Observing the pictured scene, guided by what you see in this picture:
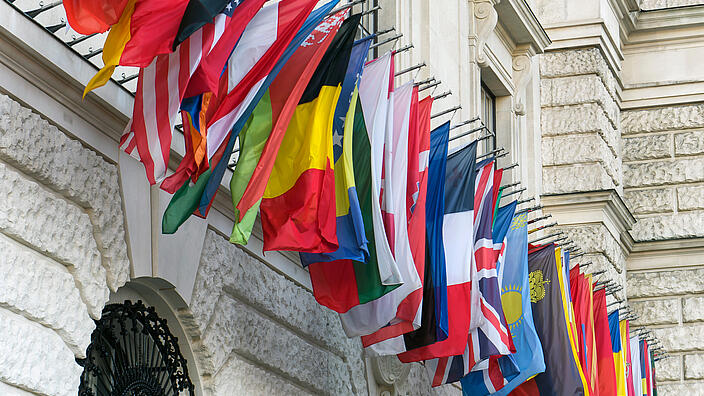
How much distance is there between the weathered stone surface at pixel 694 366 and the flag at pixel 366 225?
16.8 m

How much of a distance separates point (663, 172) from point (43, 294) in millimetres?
20907

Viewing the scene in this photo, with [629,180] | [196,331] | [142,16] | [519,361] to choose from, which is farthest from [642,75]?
[142,16]

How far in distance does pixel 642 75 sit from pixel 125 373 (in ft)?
68.2

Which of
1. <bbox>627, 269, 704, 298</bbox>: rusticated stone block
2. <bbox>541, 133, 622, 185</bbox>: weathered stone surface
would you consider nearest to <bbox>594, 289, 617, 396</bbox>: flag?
<bbox>541, 133, 622, 185</bbox>: weathered stone surface

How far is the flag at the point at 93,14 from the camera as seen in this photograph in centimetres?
870

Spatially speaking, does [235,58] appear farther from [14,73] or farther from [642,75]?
[642,75]

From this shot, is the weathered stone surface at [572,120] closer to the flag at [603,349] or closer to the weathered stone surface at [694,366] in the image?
the weathered stone surface at [694,366]

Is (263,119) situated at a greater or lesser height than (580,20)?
lesser

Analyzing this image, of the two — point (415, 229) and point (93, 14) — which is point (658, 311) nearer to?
point (415, 229)

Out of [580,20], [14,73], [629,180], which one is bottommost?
[14,73]

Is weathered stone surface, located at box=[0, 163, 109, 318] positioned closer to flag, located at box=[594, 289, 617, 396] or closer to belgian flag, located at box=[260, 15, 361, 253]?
belgian flag, located at box=[260, 15, 361, 253]

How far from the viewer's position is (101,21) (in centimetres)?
884

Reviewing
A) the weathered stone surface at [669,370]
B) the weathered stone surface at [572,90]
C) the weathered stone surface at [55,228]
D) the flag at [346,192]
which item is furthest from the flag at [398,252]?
the weathered stone surface at [669,370]

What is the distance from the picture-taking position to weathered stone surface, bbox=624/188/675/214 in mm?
27922
